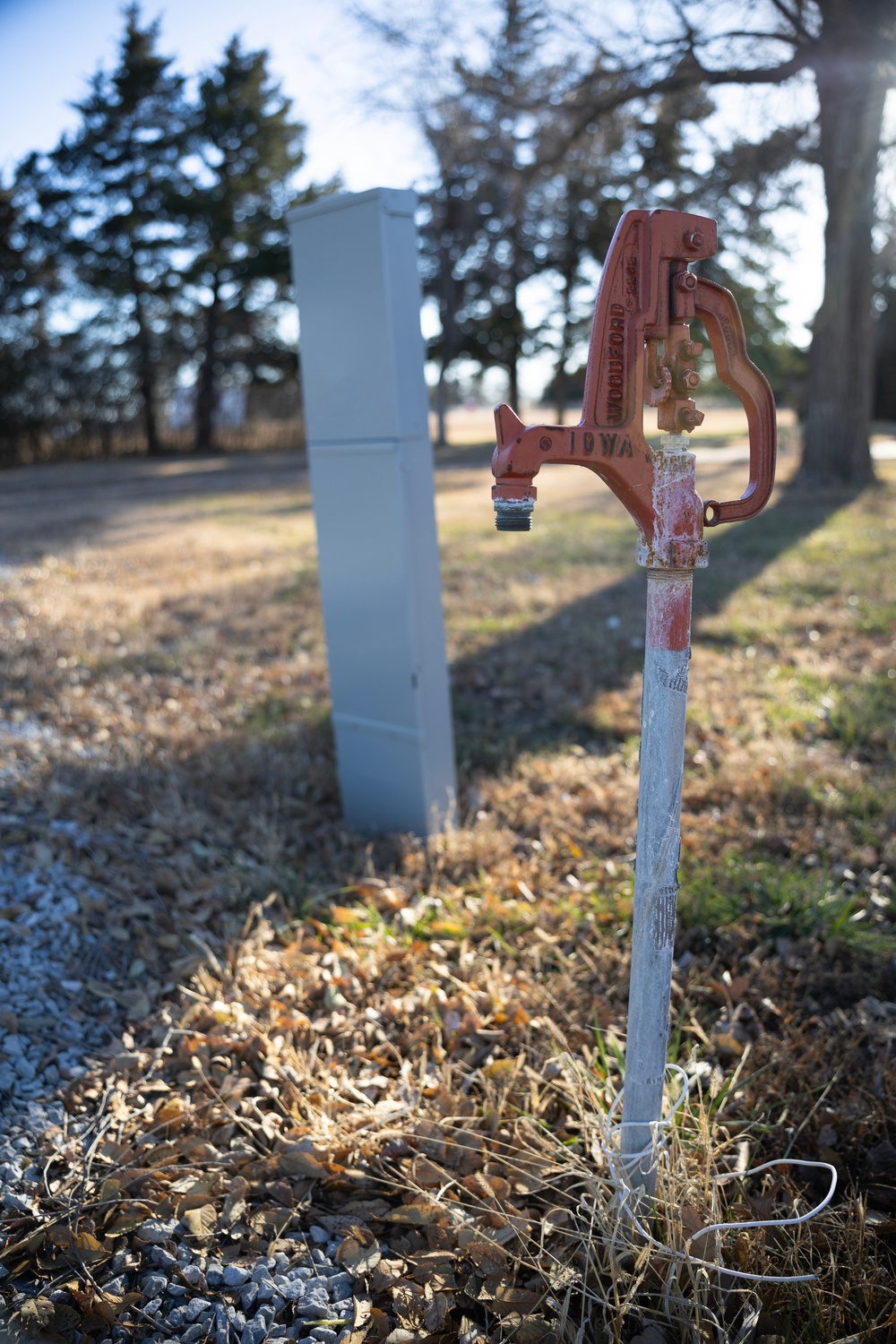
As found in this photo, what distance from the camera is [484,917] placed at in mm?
3062

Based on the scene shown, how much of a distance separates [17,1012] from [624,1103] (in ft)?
5.52

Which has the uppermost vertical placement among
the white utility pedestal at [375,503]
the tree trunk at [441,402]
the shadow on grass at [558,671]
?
the tree trunk at [441,402]

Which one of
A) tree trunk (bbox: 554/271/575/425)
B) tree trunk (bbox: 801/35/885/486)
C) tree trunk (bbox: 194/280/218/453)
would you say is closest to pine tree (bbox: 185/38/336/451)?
tree trunk (bbox: 194/280/218/453)

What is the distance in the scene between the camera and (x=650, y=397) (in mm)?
1670

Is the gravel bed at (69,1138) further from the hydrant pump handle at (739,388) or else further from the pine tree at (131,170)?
the pine tree at (131,170)

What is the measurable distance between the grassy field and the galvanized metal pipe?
0.13m

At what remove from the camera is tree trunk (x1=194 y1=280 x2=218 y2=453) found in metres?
26.2

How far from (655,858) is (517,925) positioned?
4.59ft

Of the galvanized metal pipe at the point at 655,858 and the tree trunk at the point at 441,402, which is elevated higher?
the tree trunk at the point at 441,402

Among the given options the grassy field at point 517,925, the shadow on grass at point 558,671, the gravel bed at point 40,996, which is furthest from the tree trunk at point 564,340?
the gravel bed at point 40,996

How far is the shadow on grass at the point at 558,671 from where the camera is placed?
15.0 feet

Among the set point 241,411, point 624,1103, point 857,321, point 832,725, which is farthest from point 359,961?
point 241,411

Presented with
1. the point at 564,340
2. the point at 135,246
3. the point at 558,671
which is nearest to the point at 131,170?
the point at 135,246

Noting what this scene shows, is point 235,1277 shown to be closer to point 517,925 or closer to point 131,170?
point 517,925
